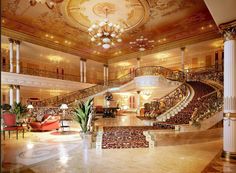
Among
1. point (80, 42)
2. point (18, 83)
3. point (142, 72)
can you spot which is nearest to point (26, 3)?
point (18, 83)

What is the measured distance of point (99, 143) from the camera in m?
6.36

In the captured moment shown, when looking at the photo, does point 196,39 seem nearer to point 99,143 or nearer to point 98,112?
point 98,112

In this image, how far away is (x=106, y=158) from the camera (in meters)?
5.07

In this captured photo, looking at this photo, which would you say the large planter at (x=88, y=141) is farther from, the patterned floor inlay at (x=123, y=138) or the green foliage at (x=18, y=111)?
the green foliage at (x=18, y=111)

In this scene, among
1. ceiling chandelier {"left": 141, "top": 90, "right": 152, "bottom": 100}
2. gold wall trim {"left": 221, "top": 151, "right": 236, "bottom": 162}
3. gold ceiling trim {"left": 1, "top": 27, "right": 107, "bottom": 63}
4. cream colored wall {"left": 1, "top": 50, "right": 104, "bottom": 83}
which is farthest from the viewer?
cream colored wall {"left": 1, "top": 50, "right": 104, "bottom": 83}

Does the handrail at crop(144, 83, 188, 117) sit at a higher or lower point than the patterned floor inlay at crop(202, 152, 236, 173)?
higher

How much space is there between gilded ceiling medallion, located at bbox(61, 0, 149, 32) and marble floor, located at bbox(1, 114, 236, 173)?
6888 mm

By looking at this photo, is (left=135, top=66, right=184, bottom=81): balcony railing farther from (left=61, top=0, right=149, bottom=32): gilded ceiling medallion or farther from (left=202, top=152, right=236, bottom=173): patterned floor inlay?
(left=202, top=152, right=236, bottom=173): patterned floor inlay

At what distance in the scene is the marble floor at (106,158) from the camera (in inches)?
166

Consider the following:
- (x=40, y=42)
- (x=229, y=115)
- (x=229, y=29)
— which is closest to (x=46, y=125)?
(x=40, y=42)

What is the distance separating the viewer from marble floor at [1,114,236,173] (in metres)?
4.21

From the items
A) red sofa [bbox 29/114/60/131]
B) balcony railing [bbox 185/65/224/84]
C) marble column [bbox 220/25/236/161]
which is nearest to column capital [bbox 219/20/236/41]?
marble column [bbox 220/25/236/161]

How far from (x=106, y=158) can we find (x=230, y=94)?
12.0 ft

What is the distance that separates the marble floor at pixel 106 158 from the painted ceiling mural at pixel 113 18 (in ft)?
22.3
